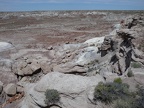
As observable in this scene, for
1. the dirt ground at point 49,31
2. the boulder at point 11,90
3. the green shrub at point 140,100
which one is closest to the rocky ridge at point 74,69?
the boulder at point 11,90

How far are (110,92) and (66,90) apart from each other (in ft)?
7.42

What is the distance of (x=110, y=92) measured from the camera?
841cm

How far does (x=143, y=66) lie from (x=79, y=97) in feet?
12.0

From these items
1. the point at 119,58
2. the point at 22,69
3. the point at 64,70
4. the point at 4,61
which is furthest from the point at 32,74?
the point at 119,58

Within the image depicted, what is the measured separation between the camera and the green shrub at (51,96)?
9.46 meters

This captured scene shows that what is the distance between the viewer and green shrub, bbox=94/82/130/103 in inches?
327

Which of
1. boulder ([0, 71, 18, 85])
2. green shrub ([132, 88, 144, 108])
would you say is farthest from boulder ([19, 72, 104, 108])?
boulder ([0, 71, 18, 85])

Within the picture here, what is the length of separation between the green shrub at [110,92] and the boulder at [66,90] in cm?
65

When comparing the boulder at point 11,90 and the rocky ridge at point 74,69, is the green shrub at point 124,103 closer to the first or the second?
the rocky ridge at point 74,69

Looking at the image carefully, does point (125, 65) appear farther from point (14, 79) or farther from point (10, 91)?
point (14, 79)

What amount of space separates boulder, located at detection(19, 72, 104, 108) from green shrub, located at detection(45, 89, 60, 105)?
0.22m

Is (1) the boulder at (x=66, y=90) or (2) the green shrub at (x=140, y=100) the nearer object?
(2) the green shrub at (x=140, y=100)

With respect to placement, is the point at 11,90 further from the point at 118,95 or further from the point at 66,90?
the point at 118,95

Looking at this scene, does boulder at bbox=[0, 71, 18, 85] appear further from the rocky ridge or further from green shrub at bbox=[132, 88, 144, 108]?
green shrub at bbox=[132, 88, 144, 108]
